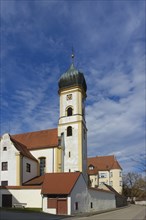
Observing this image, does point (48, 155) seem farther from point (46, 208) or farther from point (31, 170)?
point (46, 208)

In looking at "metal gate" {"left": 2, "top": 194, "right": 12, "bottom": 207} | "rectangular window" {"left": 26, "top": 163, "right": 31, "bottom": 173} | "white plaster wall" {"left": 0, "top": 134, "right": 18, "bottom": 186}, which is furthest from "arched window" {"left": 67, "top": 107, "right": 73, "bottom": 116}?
"metal gate" {"left": 2, "top": 194, "right": 12, "bottom": 207}

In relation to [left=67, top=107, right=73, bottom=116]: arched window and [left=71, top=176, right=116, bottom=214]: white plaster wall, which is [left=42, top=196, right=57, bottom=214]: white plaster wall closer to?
[left=71, top=176, right=116, bottom=214]: white plaster wall

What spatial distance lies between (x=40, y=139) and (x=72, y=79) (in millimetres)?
11192

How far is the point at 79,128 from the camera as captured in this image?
45.4 metres

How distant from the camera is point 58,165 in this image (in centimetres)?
4328

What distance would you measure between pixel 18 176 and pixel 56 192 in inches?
349

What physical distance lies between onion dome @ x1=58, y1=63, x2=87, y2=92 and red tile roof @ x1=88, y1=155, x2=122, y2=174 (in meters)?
32.2

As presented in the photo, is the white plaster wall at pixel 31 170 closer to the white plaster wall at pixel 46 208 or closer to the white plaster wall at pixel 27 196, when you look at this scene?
the white plaster wall at pixel 27 196

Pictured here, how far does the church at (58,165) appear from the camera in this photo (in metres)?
32.3

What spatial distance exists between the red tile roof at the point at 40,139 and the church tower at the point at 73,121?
56.0 inches

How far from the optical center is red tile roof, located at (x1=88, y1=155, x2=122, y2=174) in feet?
252

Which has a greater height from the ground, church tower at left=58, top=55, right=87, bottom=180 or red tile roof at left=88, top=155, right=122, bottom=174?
church tower at left=58, top=55, right=87, bottom=180

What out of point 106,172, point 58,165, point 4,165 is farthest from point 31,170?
point 106,172

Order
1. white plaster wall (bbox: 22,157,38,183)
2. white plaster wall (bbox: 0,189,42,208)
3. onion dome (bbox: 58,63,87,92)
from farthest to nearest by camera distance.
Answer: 1. onion dome (bbox: 58,63,87,92)
2. white plaster wall (bbox: 22,157,38,183)
3. white plaster wall (bbox: 0,189,42,208)
